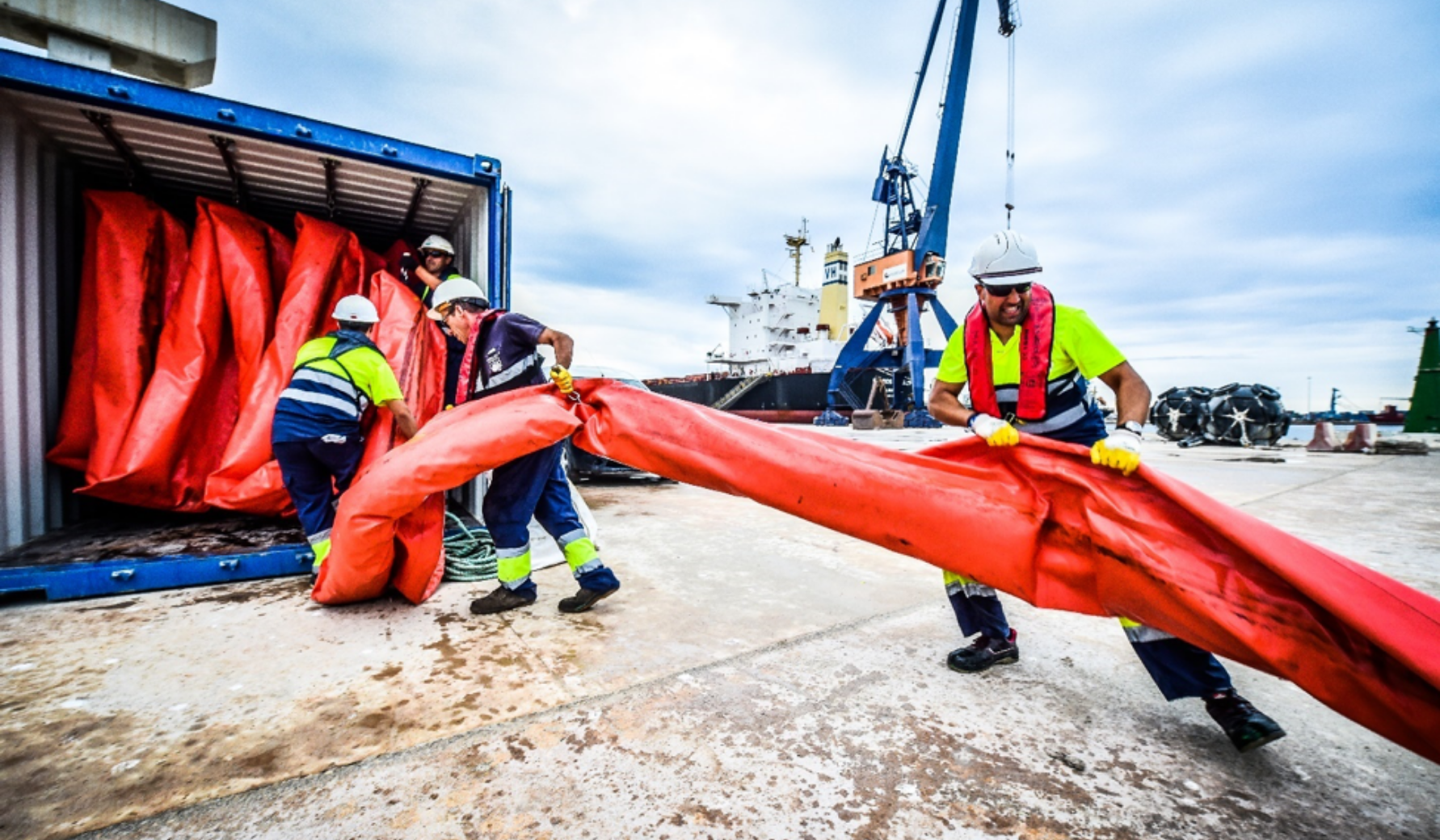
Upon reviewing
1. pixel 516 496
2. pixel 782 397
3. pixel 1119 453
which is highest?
pixel 782 397

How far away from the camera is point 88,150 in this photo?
3225 mm

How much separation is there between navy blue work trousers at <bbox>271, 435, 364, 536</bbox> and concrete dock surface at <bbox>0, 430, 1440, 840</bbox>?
35cm

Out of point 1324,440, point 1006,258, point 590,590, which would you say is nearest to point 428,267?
point 590,590

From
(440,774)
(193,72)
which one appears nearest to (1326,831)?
(440,774)

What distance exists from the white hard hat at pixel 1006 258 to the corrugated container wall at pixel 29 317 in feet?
14.5

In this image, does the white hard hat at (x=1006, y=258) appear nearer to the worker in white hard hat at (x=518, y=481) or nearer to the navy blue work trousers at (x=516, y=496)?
the worker in white hard hat at (x=518, y=481)

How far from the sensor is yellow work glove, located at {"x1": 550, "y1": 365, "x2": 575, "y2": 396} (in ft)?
6.76

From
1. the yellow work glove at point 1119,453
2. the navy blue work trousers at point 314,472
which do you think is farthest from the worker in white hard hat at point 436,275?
the yellow work glove at point 1119,453

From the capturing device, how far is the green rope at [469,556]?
9.62 feet

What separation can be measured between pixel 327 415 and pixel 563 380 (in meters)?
1.44

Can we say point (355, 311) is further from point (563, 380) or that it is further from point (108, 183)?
point (108, 183)

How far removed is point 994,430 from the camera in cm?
178

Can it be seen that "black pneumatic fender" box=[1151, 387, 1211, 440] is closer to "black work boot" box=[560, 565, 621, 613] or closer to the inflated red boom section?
the inflated red boom section

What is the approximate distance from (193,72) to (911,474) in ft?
19.6
